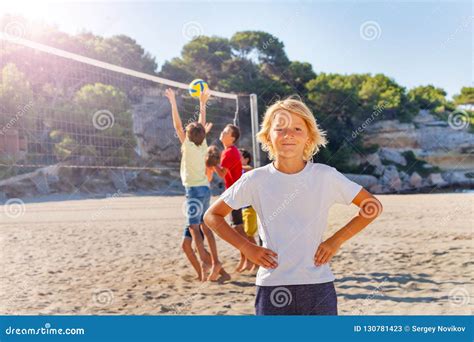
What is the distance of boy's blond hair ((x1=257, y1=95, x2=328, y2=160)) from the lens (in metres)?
1.68

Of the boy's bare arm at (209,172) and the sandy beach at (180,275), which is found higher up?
the boy's bare arm at (209,172)

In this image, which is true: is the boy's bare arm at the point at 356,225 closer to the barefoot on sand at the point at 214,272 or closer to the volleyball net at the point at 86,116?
the barefoot on sand at the point at 214,272

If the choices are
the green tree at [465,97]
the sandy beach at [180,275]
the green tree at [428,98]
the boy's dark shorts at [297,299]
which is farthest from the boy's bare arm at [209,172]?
the green tree at [465,97]

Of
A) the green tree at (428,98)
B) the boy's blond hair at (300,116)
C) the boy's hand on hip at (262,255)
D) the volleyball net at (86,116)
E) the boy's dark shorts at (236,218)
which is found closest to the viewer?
the boy's hand on hip at (262,255)

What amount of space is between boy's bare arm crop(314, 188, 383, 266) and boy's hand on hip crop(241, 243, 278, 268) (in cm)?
14

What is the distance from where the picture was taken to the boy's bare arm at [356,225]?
5.18 feet

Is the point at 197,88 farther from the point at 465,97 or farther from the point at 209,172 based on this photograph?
the point at 465,97

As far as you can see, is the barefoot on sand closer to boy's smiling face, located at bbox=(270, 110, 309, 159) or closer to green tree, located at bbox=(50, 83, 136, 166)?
boy's smiling face, located at bbox=(270, 110, 309, 159)

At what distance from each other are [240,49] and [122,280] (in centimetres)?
3278

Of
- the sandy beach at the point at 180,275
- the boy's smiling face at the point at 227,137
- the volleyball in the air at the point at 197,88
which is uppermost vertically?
the volleyball in the air at the point at 197,88

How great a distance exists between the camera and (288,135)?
1662mm

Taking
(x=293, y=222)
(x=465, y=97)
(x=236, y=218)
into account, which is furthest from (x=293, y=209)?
(x=465, y=97)

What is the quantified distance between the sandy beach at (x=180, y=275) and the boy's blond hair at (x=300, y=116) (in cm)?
166

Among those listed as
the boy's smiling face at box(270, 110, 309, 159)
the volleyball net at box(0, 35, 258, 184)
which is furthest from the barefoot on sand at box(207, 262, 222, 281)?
the volleyball net at box(0, 35, 258, 184)
